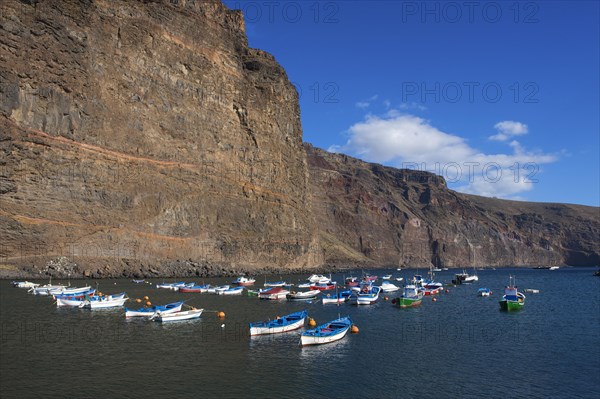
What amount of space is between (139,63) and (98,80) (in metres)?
9.80

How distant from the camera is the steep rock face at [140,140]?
75.7 m

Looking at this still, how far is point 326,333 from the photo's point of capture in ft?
113

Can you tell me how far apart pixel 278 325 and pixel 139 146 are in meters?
63.4

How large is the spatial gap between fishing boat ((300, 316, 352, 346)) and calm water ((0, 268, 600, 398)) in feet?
2.14

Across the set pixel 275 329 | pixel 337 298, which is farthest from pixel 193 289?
pixel 275 329

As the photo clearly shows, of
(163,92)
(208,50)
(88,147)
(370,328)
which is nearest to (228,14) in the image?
(208,50)

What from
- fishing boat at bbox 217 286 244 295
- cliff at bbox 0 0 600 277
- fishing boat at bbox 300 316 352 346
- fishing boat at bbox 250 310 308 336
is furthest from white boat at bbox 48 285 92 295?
fishing boat at bbox 300 316 352 346

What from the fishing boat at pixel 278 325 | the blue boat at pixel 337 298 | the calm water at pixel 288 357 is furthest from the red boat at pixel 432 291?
the fishing boat at pixel 278 325

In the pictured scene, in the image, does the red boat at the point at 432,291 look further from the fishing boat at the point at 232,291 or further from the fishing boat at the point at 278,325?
the fishing boat at the point at 278,325

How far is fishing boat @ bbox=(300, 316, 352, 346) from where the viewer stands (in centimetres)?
3325

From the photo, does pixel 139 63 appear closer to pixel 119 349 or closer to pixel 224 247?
pixel 224 247

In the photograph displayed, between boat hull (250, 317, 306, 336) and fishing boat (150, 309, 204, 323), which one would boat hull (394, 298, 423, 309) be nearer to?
boat hull (250, 317, 306, 336)

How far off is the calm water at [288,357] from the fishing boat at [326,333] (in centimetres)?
65

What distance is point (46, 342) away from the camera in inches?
1276
